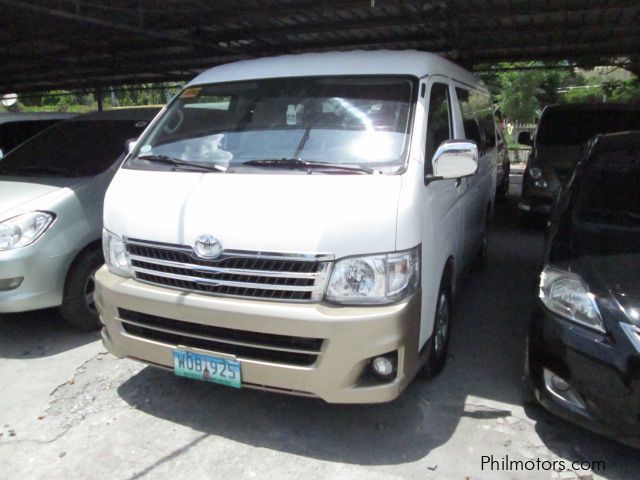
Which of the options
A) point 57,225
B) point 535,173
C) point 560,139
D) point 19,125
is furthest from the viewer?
point 560,139

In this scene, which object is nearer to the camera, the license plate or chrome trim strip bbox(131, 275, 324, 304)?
chrome trim strip bbox(131, 275, 324, 304)

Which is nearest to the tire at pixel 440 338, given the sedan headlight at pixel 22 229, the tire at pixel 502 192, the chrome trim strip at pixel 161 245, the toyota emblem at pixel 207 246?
the toyota emblem at pixel 207 246

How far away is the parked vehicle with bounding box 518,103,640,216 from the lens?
25.3 feet

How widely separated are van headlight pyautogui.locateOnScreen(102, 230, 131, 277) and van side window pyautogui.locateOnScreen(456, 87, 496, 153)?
2.88m

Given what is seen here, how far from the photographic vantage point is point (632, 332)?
2643 mm

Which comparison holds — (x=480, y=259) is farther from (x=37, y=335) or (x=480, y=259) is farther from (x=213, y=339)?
(x=37, y=335)

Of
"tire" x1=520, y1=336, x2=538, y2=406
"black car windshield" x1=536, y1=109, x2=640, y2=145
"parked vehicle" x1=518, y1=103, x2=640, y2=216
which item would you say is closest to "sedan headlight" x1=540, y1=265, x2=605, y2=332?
"tire" x1=520, y1=336, x2=538, y2=406

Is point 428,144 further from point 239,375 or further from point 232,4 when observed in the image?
point 232,4

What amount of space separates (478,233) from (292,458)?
339 centimetres

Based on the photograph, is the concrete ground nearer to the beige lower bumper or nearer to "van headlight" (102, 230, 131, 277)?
the beige lower bumper

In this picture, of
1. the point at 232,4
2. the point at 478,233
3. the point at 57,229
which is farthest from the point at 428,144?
the point at 232,4

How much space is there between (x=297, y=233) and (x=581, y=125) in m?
6.89

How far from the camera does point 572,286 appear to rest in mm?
2973

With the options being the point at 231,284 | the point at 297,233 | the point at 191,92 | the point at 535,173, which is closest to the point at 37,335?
the point at 191,92
